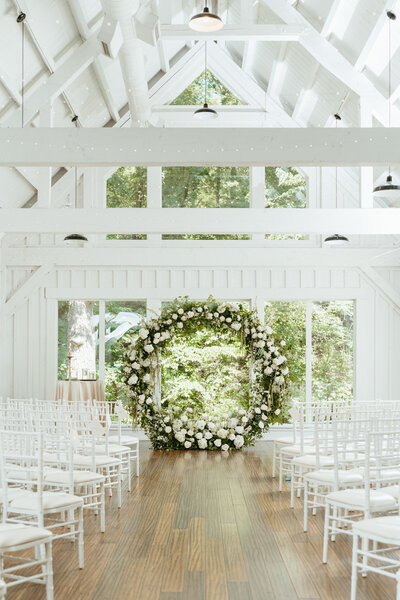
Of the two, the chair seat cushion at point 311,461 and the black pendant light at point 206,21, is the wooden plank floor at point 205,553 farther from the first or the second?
the black pendant light at point 206,21

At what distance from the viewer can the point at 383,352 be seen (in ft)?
41.3

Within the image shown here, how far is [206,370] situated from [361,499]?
728 cm

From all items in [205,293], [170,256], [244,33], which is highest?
[244,33]

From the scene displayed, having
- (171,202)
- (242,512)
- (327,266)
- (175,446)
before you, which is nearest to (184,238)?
(171,202)

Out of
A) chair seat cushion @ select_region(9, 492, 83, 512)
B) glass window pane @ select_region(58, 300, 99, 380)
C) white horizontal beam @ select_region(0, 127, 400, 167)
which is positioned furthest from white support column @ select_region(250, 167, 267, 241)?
chair seat cushion @ select_region(9, 492, 83, 512)

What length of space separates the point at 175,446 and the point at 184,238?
374cm

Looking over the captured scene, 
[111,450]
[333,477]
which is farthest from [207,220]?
[333,477]

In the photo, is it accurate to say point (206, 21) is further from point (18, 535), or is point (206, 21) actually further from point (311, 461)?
point (18, 535)

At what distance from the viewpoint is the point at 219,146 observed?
5488mm

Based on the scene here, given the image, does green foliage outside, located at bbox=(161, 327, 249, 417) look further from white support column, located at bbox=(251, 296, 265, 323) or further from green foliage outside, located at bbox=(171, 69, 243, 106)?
green foliage outside, located at bbox=(171, 69, 243, 106)

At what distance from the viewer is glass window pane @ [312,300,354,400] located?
12656 mm

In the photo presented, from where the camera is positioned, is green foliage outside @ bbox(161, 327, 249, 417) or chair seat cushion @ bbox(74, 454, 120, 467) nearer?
chair seat cushion @ bbox(74, 454, 120, 467)

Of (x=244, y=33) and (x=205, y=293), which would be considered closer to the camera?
(x=244, y=33)

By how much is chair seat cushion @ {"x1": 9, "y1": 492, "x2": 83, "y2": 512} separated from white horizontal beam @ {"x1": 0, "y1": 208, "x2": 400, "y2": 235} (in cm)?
433
